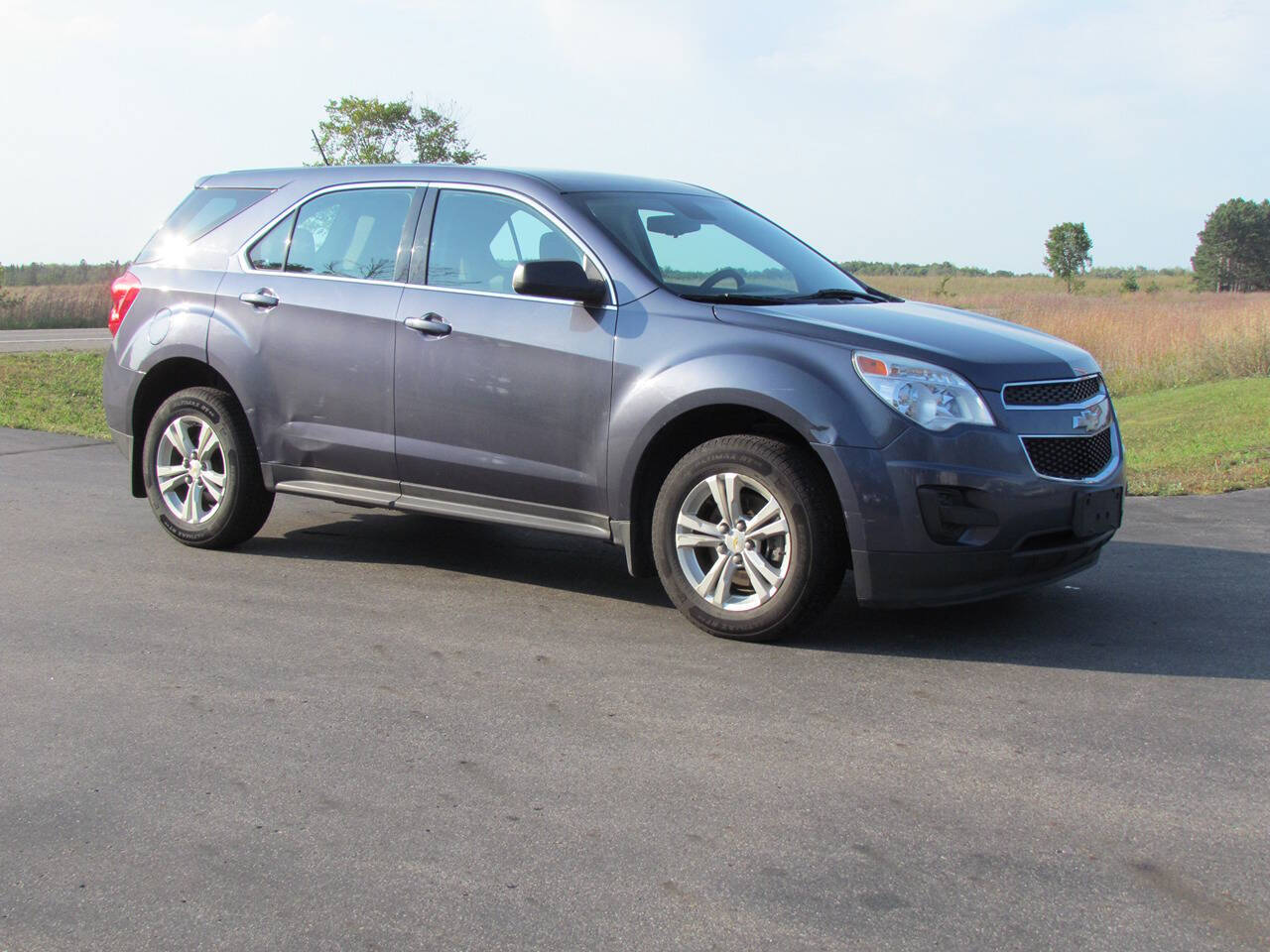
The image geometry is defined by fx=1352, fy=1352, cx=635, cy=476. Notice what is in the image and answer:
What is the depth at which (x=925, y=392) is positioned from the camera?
502 centimetres

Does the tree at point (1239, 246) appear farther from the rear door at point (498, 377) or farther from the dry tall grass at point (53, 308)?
the rear door at point (498, 377)

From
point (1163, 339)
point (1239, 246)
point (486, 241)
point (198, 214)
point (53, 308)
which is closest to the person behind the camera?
point (486, 241)

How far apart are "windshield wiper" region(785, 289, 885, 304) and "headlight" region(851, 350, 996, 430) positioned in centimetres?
92

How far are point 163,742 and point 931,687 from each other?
257cm

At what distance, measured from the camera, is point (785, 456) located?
516 centimetres

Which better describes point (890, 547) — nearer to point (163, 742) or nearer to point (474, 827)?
point (474, 827)

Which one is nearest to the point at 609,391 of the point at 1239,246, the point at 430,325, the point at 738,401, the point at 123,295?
the point at 738,401

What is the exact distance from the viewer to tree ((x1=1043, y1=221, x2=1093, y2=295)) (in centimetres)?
6769

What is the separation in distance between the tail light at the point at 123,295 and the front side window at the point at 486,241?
78.4 inches

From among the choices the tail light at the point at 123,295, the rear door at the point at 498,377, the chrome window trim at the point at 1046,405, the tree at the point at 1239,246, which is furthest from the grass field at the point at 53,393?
the tree at the point at 1239,246

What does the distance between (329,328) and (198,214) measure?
1.40m

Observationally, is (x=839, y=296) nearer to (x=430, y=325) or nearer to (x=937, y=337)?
(x=937, y=337)

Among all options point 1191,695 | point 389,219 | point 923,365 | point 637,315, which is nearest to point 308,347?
point 389,219

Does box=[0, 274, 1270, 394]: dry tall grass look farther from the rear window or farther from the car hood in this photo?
the car hood
